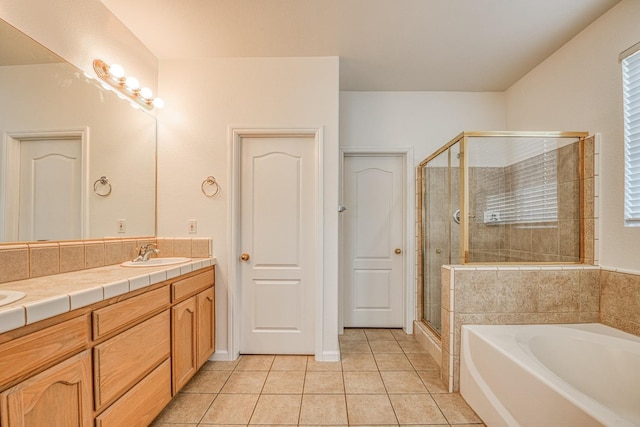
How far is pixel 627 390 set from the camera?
55.1 inches

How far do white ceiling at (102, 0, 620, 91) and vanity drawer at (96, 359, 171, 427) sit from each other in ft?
7.13

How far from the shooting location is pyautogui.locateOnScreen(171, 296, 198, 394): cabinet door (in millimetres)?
1686

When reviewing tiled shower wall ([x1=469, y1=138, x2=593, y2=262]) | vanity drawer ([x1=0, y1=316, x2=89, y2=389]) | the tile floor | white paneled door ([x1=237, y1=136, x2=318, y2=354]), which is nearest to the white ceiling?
white paneled door ([x1=237, y1=136, x2=318, y2=354])

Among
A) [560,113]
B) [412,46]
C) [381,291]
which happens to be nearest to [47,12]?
[412,46]

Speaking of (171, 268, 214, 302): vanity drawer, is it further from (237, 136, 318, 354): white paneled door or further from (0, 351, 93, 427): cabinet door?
(0, 351, 93, 427): cabinet door

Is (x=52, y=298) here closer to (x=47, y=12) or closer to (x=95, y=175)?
(x=95, y=175)

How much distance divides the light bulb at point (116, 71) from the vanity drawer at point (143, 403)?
1.84 meters

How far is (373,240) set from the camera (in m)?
2.96

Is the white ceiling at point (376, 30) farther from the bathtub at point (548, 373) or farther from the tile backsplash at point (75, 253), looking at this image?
the bathtub at point (548, 373)

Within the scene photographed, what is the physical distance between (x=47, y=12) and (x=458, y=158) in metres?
2.60

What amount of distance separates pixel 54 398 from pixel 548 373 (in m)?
1.93

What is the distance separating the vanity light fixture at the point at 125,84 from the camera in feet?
5.96

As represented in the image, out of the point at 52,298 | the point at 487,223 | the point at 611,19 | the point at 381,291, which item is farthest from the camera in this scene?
the point at 381,291

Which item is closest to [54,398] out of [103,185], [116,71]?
[103,185]
